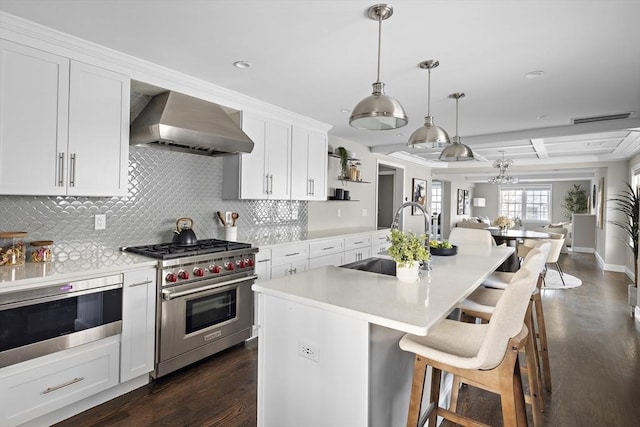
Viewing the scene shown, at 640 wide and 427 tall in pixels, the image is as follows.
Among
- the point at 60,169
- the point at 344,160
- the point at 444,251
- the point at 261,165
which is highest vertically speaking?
the point at 344,160

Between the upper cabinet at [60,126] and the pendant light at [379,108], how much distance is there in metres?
1.83

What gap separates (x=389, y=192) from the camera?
25.8 feet

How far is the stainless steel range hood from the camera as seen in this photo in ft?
8.46

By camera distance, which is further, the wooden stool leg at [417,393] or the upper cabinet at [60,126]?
the upper cabinet at [60,126]

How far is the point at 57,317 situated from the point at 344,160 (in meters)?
3.96

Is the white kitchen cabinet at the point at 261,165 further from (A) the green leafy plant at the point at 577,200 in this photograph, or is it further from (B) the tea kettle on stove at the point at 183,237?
(A) the green leafy plant at the point at 577,200

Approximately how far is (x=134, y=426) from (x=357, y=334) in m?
1.60

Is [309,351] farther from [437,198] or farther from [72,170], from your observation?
[437,198]

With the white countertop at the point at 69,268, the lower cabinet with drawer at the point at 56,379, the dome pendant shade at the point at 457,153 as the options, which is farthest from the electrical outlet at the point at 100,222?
the dome pendant shade at the point at 457,153

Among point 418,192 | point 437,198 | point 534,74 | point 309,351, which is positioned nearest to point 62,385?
point 309,351

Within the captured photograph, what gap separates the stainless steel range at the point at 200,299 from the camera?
251cm

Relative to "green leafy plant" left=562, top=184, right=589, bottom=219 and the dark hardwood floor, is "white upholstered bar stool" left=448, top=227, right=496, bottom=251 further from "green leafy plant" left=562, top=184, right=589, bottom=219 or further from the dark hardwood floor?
"green leafy plant" left=562, top=184, right=589, bottom=219

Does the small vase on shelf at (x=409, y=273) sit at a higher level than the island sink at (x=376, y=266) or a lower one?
higher

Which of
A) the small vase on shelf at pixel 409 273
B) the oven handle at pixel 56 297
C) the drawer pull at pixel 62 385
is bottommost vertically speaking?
the drawer pull at pixel 62 385
